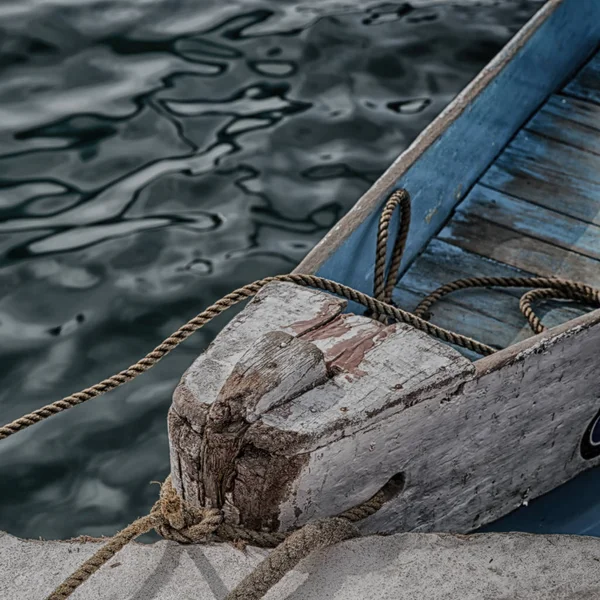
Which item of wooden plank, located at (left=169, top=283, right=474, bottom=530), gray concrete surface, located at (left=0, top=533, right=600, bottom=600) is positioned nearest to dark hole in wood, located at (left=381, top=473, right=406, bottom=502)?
gray concrete surface, located at (left=0, top=533, right=600, bottom=600)

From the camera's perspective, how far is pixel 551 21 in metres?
4.14

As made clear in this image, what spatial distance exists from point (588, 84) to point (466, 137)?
1.10m

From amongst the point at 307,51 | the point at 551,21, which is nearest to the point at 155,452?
the point at 551,21

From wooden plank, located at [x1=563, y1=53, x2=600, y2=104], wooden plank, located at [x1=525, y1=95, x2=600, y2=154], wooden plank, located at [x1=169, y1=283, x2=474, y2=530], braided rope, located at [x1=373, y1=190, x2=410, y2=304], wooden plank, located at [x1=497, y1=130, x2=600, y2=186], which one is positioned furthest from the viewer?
wooden plank, located at [x1=563, y1=53, x2=600, y2=104]

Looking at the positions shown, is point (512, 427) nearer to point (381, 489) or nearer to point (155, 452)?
point (381, 489)

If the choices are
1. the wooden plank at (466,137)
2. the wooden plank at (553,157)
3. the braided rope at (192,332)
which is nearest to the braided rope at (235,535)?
the braided rope at (192,332)

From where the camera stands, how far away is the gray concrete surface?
2.05 meters

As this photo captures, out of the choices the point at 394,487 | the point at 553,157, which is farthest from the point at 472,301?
the point at 394,487

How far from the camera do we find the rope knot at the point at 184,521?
2.10m

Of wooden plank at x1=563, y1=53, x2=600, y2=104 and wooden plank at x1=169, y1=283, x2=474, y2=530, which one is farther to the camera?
wooden plank at x1=563, y1=53, x2=600, y2=104

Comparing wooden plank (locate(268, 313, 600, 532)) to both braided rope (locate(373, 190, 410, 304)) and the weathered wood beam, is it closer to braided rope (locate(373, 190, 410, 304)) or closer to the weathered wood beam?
the weathered wood beam

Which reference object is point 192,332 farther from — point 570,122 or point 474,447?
point 570,122

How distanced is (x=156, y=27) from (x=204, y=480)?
4.17 m

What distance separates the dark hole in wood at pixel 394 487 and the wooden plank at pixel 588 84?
2655mm
